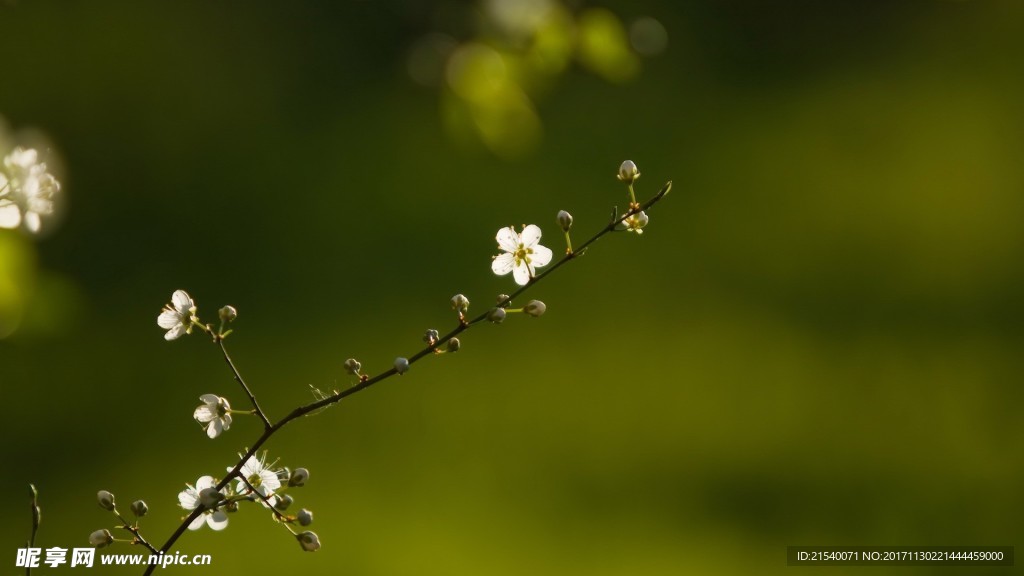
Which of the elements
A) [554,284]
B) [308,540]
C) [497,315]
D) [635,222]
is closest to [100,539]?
[308,540]

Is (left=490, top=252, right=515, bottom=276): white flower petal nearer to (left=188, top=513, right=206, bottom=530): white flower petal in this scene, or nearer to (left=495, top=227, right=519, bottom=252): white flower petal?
(left=495, top=227, right=519, bottom=252): white flower petal

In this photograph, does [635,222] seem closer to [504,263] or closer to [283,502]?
[504,263]

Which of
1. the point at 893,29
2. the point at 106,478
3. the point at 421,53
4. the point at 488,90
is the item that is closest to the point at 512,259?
the point at 488,90

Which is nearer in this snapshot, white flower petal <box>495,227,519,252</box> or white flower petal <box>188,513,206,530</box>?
white flower petal <box>188,513,206,530</box>

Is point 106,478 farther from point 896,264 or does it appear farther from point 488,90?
point 896,264

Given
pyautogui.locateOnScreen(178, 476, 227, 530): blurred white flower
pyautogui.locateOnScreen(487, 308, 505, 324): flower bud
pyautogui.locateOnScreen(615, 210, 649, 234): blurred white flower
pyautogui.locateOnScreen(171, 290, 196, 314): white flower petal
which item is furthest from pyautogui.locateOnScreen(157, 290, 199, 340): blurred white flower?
pyautogui.locateOnScreen(615, 210, 649, 234): blurred white flower
